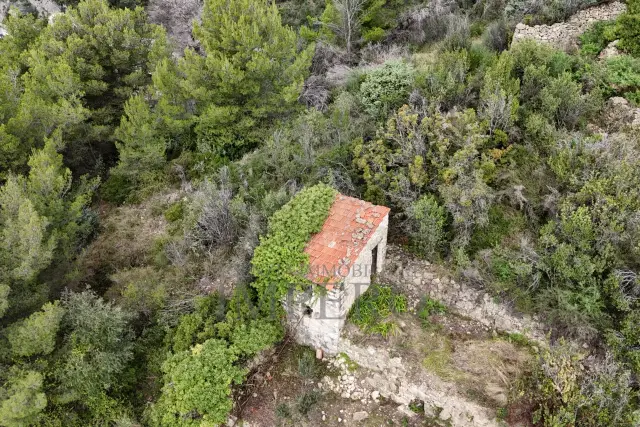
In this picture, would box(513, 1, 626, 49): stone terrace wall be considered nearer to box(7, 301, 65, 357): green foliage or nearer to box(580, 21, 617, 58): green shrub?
box(580, 21, 617, 58): green shrub

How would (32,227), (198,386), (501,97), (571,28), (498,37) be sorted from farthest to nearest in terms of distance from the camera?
(498,37)
(571,28)
(501,97)
(32,227)
(198,386)

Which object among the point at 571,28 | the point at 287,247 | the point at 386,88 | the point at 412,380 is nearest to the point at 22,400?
the point at 287,247

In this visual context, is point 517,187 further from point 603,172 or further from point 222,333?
point 222,333

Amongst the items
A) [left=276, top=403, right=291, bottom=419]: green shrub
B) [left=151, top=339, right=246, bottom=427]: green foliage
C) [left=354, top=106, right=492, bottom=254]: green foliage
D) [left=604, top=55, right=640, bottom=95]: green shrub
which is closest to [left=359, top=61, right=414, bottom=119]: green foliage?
[left=354, top=106, right=492, bottom=254]: green foliage

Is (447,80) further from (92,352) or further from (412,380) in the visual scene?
(92,352)

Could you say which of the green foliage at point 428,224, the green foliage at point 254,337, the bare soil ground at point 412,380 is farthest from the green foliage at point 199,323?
the green foliage at point 428,224

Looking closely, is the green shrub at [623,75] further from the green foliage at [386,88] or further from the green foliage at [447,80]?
the green foliage at [386,88]
